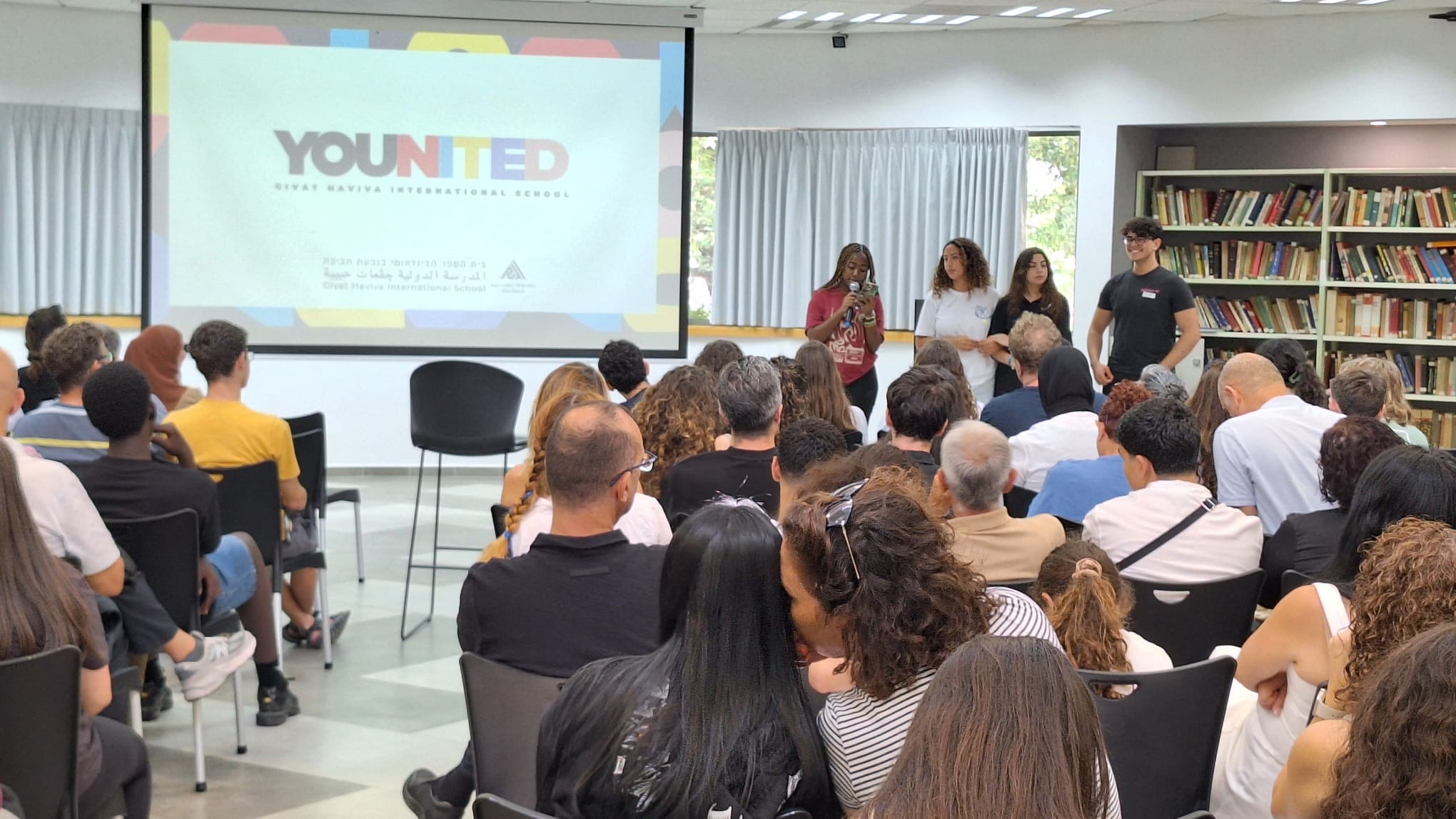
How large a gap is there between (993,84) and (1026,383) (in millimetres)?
4026

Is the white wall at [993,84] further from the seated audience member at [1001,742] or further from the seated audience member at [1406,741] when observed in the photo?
the seated audience member at [1001,742]

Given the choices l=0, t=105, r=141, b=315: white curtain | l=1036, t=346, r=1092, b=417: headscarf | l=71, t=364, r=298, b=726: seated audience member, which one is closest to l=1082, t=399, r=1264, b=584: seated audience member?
l=1036, t=346, r=1092, b=417: headscarf

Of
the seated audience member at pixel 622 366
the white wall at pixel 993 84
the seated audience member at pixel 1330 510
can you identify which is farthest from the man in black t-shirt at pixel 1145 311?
the seated audience member at pixel 1330 510

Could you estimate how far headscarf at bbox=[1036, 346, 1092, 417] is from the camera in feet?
15.9

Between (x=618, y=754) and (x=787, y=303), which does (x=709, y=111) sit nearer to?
(x=787, y=303)

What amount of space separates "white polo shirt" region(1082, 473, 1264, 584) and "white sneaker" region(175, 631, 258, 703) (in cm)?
225

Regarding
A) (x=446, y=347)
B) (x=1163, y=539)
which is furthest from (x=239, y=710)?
(x=446, y=347)

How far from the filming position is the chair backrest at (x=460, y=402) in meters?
6.15

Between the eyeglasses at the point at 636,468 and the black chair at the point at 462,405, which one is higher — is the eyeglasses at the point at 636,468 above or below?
above

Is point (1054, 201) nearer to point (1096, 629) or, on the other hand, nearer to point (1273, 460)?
point (1273, 460)

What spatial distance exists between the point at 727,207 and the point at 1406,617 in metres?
7.88

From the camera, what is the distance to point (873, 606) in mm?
1793

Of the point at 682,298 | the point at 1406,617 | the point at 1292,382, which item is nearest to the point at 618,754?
the point at 1406,617

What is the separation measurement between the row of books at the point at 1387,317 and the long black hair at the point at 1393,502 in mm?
6397
